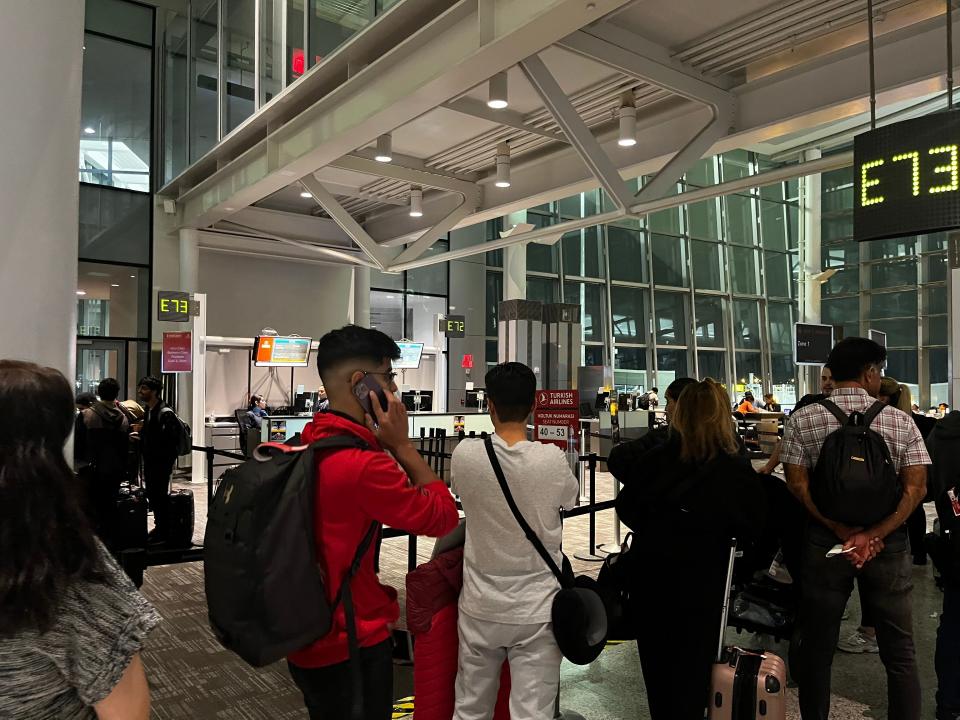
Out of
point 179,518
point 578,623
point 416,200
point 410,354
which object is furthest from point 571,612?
point 410,354

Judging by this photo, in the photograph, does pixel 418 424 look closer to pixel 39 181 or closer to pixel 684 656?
pixel 684 656

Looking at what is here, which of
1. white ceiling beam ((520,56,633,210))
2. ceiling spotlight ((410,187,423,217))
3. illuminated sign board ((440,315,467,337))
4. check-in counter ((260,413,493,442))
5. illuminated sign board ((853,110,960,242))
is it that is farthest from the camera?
illuminated sign board ((440,315,467,337))

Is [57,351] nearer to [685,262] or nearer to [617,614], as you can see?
[617,614]

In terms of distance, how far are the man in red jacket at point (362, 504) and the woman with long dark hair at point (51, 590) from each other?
25.1 inches

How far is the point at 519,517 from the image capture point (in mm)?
2246

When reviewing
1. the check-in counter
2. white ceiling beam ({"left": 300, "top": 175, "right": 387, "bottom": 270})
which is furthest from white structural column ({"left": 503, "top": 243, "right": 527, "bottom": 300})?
white ceiling beam ({"left": 300, "top": 175, "right": 387, "bottom": 270})

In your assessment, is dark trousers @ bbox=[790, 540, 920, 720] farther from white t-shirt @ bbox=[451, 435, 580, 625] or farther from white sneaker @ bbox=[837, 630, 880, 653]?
white sneaker @ bbox=[837, 630, 880, 653]

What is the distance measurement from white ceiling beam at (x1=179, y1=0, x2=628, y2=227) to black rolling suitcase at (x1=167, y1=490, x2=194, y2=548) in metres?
3.92

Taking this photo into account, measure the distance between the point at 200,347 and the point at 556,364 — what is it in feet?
19.3

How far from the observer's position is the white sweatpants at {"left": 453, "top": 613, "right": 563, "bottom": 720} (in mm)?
2252

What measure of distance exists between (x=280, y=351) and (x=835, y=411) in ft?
36.3

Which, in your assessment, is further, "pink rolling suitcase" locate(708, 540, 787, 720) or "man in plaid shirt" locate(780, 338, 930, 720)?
"man in plaid shirt" locate(780, 338, 930, 720)

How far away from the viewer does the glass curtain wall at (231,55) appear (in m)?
7.84

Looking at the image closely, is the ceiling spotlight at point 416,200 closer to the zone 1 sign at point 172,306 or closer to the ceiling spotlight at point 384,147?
the ceiling spotlight at point 384,147
